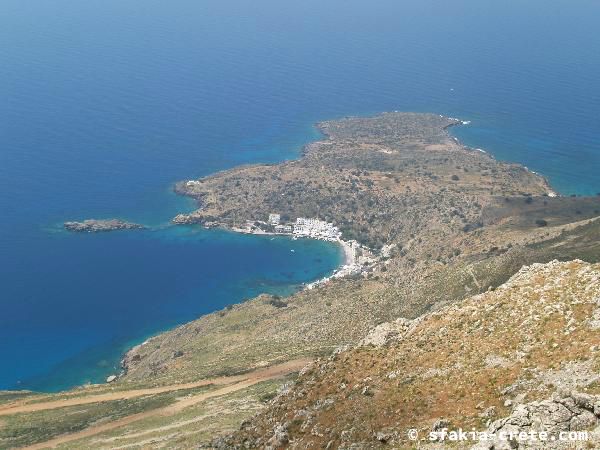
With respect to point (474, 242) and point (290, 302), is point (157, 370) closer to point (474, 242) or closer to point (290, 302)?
point (290, 302)

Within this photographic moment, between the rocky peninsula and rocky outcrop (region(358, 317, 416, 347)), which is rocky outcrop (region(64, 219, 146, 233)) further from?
rocky outcrop (region(358, 317, 416, 347))

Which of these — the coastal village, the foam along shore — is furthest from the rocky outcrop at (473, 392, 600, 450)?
the coastal village

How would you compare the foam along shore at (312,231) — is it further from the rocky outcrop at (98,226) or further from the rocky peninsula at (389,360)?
the rocky outcrop at (98,226)

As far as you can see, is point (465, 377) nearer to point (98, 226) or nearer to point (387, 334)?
point (387, 334)

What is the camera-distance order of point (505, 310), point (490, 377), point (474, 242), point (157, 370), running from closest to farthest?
point (490, 377), point (505, 310), point (157, 370), point (474, 242)

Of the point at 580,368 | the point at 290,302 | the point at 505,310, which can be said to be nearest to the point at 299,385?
the point at 505,310

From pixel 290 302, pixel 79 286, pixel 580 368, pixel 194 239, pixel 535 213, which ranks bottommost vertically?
pixel 580 368
